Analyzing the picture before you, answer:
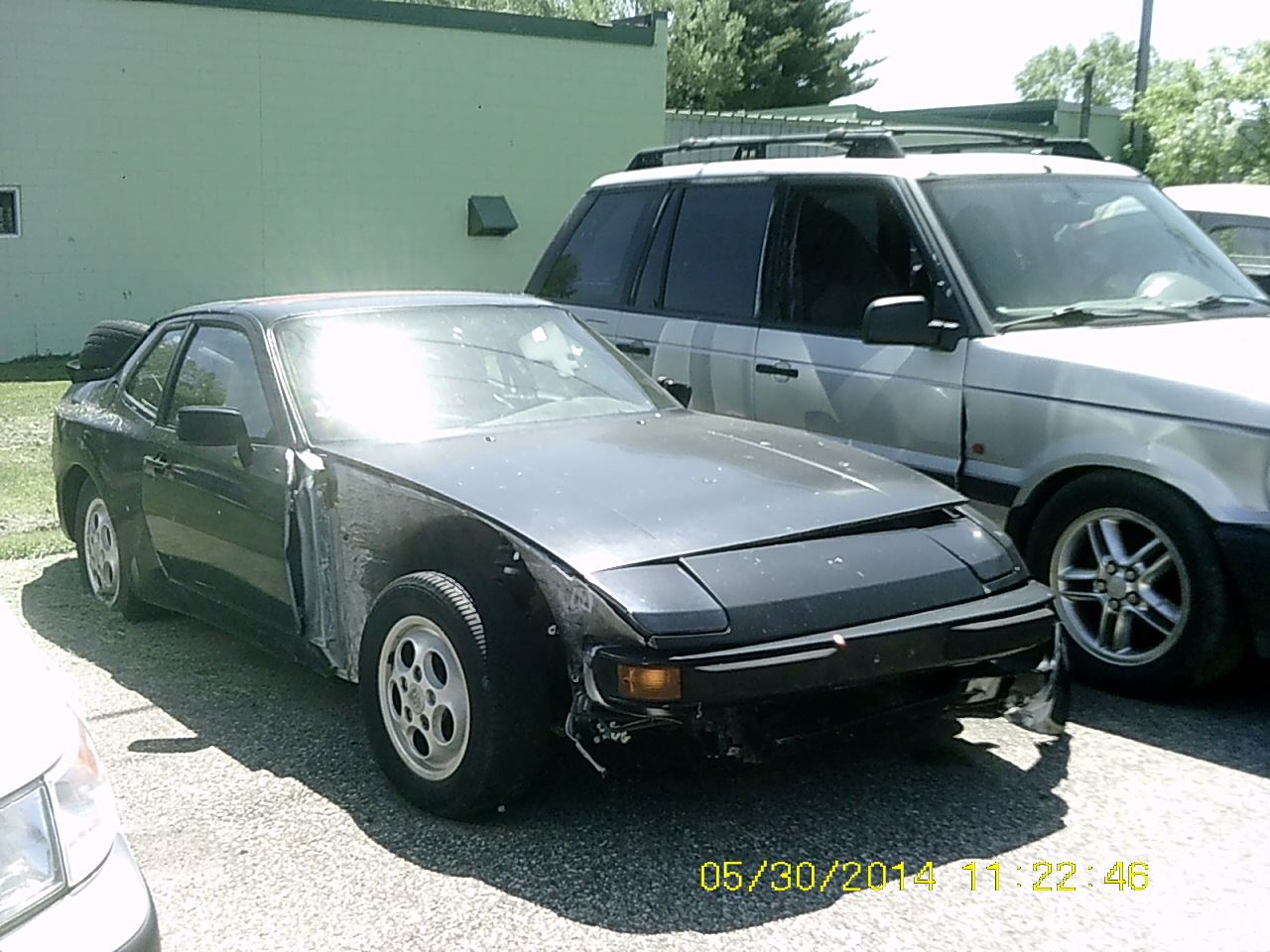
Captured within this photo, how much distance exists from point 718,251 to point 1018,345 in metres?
1.78

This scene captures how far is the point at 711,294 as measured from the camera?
21.5ft

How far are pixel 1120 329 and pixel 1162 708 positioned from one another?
1.46m

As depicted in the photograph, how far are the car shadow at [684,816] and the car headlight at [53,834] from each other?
1298 mm

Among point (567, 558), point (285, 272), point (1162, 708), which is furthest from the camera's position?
point (285, 272)

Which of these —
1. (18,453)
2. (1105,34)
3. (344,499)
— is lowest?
(18,453)

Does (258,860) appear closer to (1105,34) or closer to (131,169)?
(131,169)

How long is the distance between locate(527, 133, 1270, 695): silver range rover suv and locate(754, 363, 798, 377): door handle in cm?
2

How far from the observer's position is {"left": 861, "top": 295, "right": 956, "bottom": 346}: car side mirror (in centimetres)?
537

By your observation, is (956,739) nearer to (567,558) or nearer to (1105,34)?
(567,558)

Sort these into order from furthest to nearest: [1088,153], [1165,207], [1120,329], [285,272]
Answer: [285,272], [1088,153], [1165,207], [1120,329]

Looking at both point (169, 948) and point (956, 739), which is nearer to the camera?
point (169, 948)

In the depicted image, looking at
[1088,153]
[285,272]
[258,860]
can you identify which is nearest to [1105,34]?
[285,272]

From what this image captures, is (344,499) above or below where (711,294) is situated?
below

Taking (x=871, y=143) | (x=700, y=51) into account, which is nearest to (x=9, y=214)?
(x=871, y=143)
